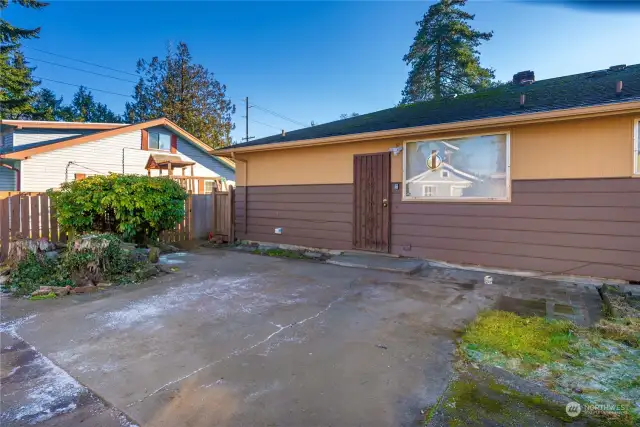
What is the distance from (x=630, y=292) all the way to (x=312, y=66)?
1578 centimetres

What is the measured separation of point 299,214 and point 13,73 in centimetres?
2410

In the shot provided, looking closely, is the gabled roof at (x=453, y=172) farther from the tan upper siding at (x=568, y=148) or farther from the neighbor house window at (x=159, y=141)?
the neighbor house window at (x=159, y=141)

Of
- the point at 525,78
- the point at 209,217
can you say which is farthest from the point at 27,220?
the point at 525,78

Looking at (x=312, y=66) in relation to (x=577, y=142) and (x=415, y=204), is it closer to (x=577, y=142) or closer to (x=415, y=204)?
(x=415, y=204)

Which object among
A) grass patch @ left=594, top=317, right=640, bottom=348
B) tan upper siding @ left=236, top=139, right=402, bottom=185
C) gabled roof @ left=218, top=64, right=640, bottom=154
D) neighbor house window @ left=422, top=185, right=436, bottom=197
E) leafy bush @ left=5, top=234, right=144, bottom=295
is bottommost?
grass patch @ left=594, top=317, right=640, bottom=348

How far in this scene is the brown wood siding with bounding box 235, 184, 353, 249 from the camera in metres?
6.99

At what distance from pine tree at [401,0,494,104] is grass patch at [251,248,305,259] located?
17.6m

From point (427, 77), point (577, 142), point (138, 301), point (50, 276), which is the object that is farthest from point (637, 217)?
point (427, 77)

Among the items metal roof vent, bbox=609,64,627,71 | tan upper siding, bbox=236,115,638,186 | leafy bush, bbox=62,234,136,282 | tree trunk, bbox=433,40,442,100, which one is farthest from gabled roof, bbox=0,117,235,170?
tree trunk, bbox=433,40,442,100

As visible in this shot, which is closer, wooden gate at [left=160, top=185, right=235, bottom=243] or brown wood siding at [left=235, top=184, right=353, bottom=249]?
brown wood siding at [left=235, top=184, right=353, bottom=249]

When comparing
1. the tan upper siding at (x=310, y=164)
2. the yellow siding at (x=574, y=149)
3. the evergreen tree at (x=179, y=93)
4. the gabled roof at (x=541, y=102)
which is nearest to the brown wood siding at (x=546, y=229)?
the yellow siding at (x=574, y=149)

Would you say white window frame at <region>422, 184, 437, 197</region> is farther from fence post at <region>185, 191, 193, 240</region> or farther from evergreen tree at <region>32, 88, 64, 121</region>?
evergreen tree at <region>32, 88, 64, 121</region>

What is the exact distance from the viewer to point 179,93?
76.4 feet

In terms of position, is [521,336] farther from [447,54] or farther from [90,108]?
[90,108]
